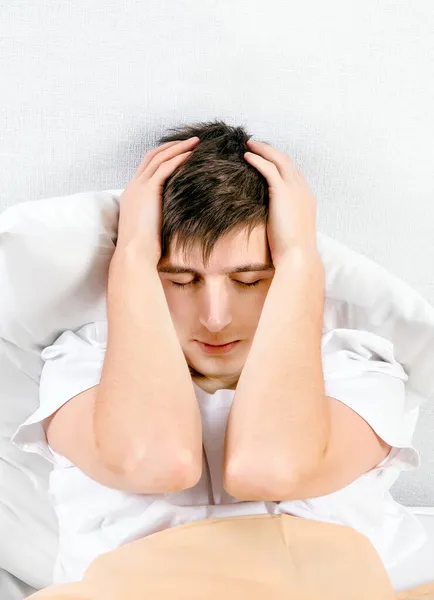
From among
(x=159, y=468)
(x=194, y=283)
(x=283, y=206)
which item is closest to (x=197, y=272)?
(x=194, y=283)

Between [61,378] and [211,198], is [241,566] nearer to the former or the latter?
[61,378]

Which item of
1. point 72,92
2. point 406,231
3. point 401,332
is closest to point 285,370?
point 401,332

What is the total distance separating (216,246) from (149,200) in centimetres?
12

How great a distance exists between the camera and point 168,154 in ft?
3.39

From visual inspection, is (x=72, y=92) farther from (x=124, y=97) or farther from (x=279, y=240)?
(x=279, y=240)

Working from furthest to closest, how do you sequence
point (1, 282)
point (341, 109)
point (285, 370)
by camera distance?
point (341, 109) → point (1, 282) → point (285, 370)

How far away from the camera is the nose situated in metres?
0.98

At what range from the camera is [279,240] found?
1.00 metres

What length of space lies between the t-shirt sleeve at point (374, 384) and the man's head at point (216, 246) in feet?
0.43

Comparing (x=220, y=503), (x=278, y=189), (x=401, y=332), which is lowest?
(x=220, y=503)

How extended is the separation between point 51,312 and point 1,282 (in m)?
0.08

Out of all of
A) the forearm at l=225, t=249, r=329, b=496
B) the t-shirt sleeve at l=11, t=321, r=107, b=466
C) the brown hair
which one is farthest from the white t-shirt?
the brown hair

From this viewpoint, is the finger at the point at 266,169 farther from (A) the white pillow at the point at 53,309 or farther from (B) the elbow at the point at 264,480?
(B) the elbow at the point at 264,480

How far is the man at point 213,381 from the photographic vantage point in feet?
2.97
